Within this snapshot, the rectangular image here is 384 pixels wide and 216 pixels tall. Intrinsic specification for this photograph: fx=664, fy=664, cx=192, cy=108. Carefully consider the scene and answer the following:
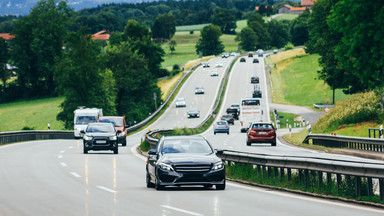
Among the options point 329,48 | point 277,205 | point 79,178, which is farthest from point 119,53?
point 277,205

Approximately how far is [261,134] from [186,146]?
77.6 ft

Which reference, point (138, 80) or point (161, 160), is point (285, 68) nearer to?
point (138, 80)

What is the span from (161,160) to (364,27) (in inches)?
1185

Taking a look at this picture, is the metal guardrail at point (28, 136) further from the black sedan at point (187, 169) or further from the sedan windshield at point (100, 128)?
the black sedan at point (187, 169)

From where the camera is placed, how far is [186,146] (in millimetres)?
16234

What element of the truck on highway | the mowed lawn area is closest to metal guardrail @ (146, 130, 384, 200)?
the truck on highway

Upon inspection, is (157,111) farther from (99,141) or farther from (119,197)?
(119,197)

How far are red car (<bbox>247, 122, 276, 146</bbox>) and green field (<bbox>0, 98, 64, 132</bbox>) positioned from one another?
6079cm

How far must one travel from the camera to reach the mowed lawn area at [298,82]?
10394 centimetres

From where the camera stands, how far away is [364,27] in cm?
4222

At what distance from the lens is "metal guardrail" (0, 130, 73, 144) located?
1753 inches

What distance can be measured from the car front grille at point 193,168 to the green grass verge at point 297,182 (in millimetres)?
2074

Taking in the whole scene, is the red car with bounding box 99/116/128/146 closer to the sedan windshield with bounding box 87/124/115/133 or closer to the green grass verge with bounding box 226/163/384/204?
the sedan windshield with bounding box 87/124/115/133

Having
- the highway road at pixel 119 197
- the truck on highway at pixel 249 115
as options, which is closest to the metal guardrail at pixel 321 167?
the highway road at pixel 119 197
